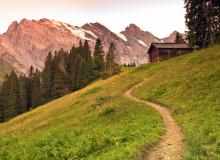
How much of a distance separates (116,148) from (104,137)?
275 cm

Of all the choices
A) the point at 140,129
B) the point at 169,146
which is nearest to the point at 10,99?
the point at 140,129

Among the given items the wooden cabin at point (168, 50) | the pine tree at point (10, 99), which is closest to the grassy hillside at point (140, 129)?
the wooden cabin at point (168, 50)

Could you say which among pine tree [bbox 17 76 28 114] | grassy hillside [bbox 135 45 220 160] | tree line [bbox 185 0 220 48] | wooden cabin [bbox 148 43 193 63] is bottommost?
pine tree [bbox 17 76 28 114]

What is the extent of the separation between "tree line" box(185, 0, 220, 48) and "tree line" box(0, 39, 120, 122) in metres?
36.2

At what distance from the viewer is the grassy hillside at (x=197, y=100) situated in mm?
17031

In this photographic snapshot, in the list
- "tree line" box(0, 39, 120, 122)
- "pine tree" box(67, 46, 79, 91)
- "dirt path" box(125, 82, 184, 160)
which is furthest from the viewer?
"pine tree" box(67, 46, 79, 91)

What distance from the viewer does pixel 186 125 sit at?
22344 mm

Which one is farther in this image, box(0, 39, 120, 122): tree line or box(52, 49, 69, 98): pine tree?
box(52, 49, 69, 98): pine tree

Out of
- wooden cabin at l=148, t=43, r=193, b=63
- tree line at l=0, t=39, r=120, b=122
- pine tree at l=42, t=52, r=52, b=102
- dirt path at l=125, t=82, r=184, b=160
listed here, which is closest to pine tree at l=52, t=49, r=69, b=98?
tree line at l=0, t=39, r=120, b=122

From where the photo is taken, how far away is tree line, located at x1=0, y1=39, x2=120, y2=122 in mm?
108375

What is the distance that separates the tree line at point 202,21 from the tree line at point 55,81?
36228 mm

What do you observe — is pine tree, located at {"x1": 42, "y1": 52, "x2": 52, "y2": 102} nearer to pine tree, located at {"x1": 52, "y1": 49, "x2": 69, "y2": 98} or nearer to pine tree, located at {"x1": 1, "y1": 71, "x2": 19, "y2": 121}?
pine tree, located at {"x1": 52, "y1": 49, "x2": 69, "y2": 98}

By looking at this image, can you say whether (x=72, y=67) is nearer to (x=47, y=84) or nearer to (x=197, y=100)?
(x=47, y=84)

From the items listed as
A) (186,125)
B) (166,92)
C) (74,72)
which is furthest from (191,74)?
(74,72)
